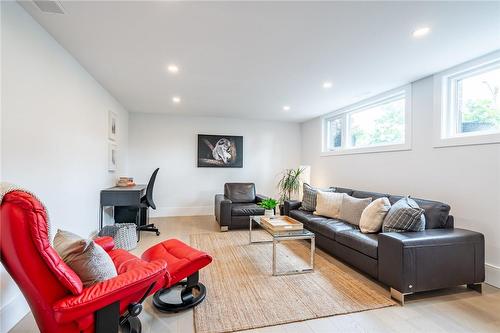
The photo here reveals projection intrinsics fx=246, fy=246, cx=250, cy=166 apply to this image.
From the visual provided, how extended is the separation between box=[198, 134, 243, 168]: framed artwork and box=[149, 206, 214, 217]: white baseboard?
3.36 feet

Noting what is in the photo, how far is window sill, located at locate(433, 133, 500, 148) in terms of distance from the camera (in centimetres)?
251

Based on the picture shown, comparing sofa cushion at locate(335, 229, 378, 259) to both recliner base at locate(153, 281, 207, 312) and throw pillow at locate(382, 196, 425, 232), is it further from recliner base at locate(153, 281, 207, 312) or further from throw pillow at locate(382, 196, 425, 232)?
recliner base at locate(153, 281, 207, 312)

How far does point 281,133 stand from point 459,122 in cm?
391

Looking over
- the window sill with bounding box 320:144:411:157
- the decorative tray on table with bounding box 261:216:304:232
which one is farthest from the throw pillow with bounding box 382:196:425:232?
the window sill with bounding box 320:144:411:157

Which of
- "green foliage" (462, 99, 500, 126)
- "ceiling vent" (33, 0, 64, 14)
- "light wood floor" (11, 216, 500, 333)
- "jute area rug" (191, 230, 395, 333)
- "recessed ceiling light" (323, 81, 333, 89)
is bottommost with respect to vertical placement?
"light wood floor" (11, 216, 500, 333)

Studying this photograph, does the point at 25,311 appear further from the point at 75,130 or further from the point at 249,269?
the point at 249,269

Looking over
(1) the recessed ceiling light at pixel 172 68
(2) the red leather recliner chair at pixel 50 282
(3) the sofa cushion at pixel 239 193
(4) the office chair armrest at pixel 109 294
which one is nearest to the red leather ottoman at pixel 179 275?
(4) the office chair armrest at pixel 109 294

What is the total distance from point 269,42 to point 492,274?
3265 millimetres

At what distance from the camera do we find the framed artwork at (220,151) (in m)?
5.86

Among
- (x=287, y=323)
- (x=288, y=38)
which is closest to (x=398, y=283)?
(x=287, y=323)

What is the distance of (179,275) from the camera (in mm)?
2010

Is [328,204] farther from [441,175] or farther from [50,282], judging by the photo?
[50,282]

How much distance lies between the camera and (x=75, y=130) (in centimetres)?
285

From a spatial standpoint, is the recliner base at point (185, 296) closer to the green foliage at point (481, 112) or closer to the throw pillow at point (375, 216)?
the throw pillow at point (375, 216)
